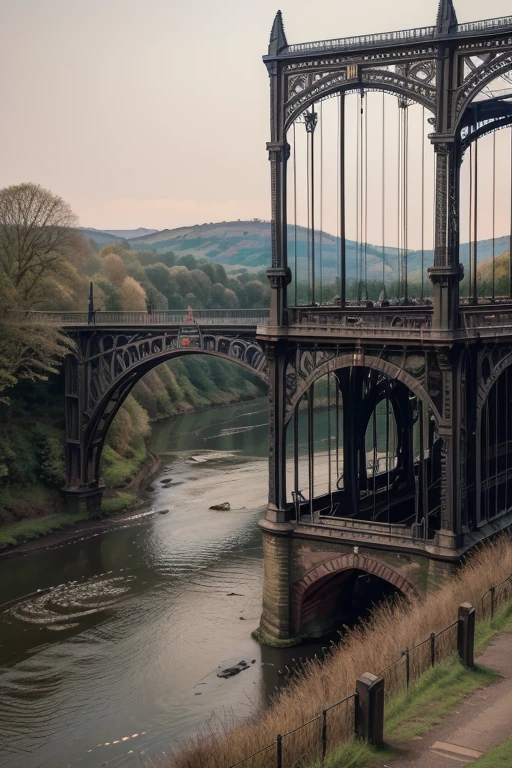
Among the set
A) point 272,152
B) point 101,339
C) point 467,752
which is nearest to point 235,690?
point 467,752

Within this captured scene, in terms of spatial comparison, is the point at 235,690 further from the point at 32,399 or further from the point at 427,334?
the point at 32,399

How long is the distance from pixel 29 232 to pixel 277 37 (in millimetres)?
31768

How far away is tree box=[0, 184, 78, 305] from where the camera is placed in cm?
6400

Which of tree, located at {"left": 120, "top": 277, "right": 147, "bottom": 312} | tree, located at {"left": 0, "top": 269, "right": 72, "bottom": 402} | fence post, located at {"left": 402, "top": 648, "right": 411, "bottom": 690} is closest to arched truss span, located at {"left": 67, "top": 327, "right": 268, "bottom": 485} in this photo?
tree, located at {"left": 0, "top": 269, "right": 72, "bottom": 402}

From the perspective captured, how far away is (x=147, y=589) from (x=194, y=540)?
23.3ft

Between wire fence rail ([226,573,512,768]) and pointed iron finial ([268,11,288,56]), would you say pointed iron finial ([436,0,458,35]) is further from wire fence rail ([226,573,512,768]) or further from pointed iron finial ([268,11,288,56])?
wire fence rail ([226,573,512,768])

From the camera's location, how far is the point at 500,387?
4156cm

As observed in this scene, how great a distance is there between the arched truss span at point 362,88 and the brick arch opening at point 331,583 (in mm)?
16632

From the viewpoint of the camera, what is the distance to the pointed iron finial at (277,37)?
3697 centimetres

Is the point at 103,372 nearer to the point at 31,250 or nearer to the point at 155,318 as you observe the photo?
the point at 155,318

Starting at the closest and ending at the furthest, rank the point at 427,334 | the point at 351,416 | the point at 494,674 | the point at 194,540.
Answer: the point at 494,674 < the point at 427,334 < the point at 351,416 < the point at 194,540

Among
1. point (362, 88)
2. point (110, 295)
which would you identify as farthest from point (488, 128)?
point (110, 295)

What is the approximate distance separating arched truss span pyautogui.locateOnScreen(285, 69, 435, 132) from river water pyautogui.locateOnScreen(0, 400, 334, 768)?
816 inches

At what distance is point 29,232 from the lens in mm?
64375
